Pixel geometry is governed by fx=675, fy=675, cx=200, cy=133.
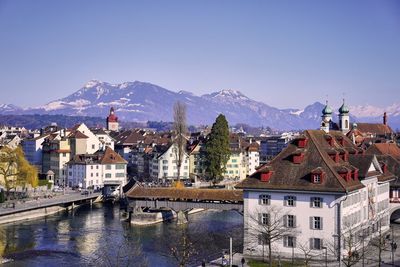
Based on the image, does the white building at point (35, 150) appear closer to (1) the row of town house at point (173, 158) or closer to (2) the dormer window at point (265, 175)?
(1) the row of town house at point (173, 158)

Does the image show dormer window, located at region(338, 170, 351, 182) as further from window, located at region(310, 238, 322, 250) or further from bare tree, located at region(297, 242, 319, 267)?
bare tree, located at region(297, 242, 319, 267)

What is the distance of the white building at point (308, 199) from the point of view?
48.0 meters

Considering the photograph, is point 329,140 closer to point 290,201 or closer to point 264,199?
point 290,201

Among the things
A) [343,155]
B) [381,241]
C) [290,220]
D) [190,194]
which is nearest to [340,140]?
[343,155]

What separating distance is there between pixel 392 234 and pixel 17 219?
128 ft

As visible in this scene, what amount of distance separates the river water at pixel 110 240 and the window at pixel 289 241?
6.33 meters

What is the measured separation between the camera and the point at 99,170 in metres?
105

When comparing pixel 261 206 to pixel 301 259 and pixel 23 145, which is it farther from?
pixel 23 145

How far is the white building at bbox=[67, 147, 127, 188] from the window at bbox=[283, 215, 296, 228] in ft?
184

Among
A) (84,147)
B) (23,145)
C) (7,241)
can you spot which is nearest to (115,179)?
(84,147)

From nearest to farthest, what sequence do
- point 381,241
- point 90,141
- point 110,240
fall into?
point 381,241 → point 110,240 → point 90,141

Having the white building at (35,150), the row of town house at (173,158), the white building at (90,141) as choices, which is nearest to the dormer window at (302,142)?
the row of town house at (173,158)

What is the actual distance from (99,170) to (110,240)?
43973mm

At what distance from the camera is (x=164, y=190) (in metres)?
72.6
